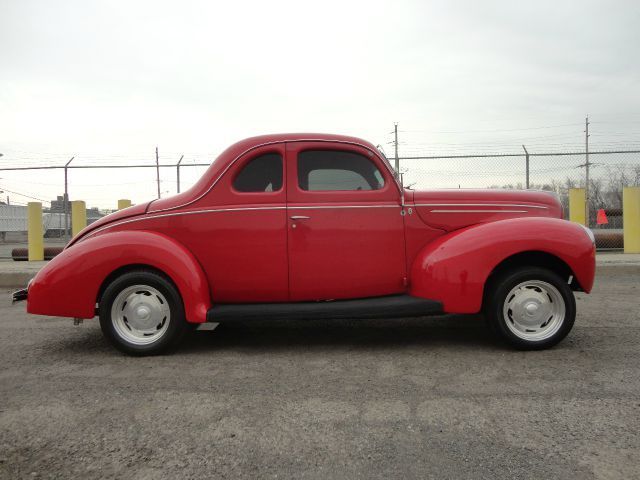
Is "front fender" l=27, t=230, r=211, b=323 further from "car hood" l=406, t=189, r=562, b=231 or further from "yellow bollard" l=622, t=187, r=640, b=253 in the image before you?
"yellow bollard" l=622, t=187, r=640, b=253

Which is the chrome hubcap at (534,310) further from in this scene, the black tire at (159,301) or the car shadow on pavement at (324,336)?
the black tire at (159,301)

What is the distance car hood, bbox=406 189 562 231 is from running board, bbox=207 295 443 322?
75cm

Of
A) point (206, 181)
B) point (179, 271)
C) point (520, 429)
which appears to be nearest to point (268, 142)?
point (206, 181)

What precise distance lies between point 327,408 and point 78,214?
10.2 metres

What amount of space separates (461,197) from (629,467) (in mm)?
2546

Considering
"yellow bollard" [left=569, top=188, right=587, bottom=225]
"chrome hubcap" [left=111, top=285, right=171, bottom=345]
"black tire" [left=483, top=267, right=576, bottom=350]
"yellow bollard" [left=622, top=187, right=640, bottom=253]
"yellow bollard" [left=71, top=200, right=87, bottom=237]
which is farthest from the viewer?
"yellow bollard" [left=71, top=200, right=87, bottom=237]

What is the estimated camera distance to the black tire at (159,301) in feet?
12.5

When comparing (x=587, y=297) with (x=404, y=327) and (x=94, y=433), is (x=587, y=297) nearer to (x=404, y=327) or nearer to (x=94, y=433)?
(x=404, y=327)

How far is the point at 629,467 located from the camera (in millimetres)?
2023

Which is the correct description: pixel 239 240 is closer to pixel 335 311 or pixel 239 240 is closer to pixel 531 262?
pixel 335 311

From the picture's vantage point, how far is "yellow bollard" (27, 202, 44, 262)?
10625 millimetres

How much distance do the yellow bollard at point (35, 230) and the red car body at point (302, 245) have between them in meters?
7.80

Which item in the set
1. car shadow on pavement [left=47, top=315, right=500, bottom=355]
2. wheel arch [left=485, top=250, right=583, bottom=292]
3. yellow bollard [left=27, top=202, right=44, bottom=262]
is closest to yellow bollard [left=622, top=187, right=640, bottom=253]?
car shadow on pavement [left=47, top=315, right=500, bottom=355]

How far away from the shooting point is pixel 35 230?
10.7 meters
